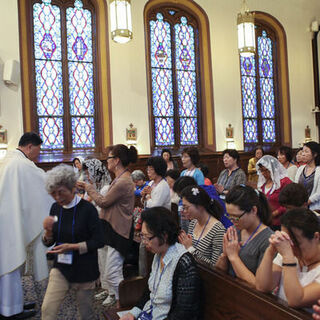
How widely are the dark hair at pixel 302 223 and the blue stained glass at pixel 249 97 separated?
31.7ft

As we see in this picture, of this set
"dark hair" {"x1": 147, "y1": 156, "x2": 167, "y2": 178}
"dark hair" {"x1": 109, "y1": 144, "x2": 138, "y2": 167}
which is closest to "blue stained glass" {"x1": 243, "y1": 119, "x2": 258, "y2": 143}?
"dark hair" {"x1": 147, "y1": 156, "x2": 167, "y2": 178}

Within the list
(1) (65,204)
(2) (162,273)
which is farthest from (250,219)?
(1) (65,204)

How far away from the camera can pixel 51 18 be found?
8609mm

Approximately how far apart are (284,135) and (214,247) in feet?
32.8

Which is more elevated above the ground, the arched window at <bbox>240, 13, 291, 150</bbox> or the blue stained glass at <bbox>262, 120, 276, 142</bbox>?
the arched window at <bbox>240, 13, 291, 150</bbox>

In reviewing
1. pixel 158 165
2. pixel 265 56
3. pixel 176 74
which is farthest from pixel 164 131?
pixel 158 165

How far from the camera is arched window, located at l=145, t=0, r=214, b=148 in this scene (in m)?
9.77

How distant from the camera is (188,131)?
10.3m

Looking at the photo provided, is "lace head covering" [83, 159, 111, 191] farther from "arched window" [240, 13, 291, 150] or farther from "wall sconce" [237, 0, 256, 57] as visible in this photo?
"arched window" [240, 13, 291, 150]

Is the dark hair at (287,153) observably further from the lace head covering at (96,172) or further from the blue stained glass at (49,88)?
the blue stained glass at (49,88)

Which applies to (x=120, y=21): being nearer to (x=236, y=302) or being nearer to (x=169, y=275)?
(x=169, y=275)

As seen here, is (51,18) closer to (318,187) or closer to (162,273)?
(318,187)

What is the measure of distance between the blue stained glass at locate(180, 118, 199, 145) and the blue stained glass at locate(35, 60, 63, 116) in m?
3.43

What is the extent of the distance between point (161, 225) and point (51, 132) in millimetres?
7139
